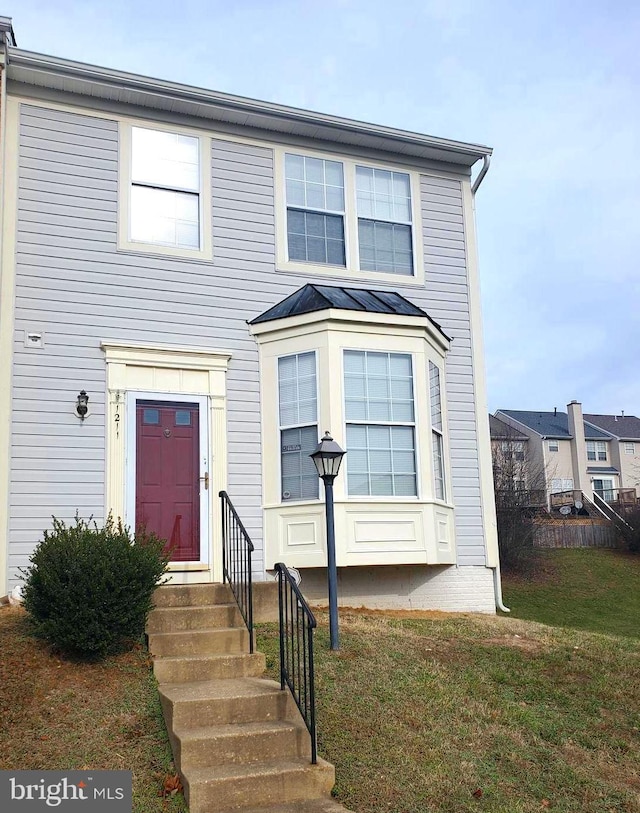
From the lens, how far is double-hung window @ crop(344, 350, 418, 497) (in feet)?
32.7

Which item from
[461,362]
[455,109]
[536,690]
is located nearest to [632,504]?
[455,109]

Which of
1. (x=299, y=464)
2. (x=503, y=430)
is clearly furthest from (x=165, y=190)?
(x=503, y=430)

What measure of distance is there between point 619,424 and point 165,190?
143 ft

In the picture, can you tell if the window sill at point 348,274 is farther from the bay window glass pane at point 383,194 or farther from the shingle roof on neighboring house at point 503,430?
the shingle roof on neighboring house at point 503,430

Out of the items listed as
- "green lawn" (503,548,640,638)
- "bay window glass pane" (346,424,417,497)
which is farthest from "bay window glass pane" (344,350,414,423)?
"green lawn" (503,548,640,638)

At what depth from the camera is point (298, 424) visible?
1006 centimetres

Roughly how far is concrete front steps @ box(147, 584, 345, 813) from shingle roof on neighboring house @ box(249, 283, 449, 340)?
4.19m

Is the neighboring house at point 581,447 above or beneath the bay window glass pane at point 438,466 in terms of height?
above

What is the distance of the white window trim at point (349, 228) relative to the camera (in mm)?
10766

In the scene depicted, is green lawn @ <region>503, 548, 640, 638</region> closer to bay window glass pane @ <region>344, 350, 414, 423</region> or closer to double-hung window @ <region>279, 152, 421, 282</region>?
bay window glass pane @ <region>344, 350, 414, 423</region>

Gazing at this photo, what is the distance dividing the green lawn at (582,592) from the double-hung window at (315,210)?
881 centimetres

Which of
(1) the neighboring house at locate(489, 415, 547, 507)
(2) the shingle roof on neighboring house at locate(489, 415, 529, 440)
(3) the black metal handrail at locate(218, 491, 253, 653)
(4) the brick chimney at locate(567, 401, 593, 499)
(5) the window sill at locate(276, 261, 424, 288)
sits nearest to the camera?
(3) the black metal handrail at locate(218, 491, 253, 653)

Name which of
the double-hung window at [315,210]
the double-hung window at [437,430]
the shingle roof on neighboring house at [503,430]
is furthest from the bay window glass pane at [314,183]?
the shingle roof on neighboring house at [503,430]

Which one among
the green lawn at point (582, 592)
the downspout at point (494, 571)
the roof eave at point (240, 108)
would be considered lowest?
the green lawn at point (582, 592)
